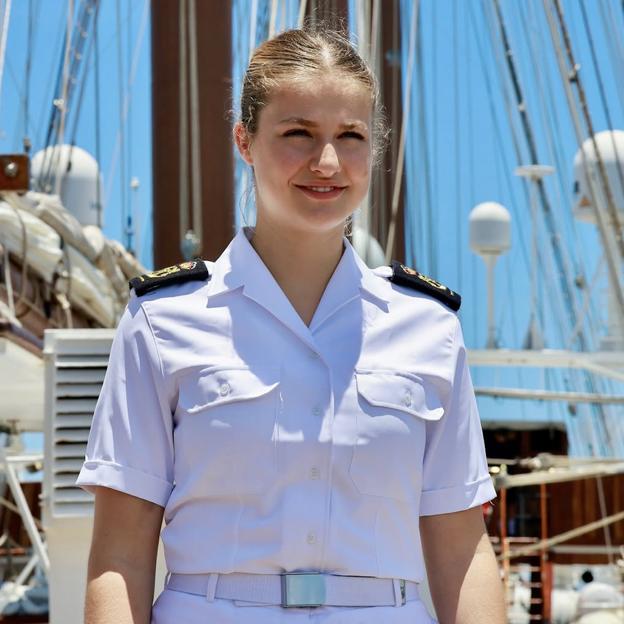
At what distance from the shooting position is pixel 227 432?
75.8 inches

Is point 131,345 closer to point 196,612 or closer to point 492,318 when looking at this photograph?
point 196,612

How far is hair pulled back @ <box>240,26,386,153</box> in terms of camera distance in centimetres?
202

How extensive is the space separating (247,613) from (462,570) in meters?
0.32

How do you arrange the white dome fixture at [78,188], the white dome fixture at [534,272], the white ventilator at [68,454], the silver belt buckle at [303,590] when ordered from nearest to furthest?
the silver belt buckle at [303,590] → the white ventilator at [68,454] → the white dome fixture at [534,272] → the white dome fixture at [78,188]

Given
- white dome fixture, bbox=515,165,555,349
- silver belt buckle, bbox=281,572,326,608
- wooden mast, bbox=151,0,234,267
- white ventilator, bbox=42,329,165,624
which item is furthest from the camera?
white dome fixture, bbox=515,165,555,349

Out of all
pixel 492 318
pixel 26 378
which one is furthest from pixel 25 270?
pixel 492 318

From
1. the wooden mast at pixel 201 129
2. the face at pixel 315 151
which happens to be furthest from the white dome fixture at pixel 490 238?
the face at pixel 315 151

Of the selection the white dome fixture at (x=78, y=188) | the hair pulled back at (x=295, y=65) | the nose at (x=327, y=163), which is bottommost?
the nose at (x=327, y=163)

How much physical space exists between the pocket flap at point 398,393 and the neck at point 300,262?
128mm

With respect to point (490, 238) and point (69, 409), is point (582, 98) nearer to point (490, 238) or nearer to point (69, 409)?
point (490, 238)

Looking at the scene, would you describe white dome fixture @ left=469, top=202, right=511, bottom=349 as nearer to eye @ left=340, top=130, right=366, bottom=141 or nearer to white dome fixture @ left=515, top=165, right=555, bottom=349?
white dome fixture @ left=515, top=165, right=555, bottom=349

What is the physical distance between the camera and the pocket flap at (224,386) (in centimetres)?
194

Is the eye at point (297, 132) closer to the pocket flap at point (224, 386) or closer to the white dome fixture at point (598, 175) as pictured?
the pocket flap at point (224, 386)

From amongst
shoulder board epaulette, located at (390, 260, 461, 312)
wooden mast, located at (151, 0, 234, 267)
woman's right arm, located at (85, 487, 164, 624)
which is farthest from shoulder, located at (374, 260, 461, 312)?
wooden mast, located at (151, 0, 234, 267)
